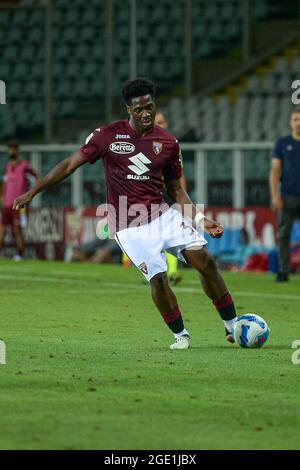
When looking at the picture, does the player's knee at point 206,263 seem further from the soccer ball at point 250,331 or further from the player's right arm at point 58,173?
the player's right arm at point 58,173

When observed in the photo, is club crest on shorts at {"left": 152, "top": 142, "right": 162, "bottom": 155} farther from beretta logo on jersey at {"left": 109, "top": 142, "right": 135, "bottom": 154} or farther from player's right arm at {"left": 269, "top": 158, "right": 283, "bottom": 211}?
player's right arm at {"left": 269, "top": 158, "right": 283, "bottom": 211}

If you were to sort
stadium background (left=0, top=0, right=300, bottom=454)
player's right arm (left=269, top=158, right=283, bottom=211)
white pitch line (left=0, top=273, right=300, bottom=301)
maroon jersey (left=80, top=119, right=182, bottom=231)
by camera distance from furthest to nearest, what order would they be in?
player's right arm (left=269, top=158, right=283, bottom=211)
white pitch line (left=0, top=273, right=300, bottom=301)
maroon jersey (left=80, top=119, right=182, bottom=231)
stadium background (left=0, top=0, right=300, bottom=454)

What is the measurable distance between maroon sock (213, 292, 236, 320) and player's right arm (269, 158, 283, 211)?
8091 mm

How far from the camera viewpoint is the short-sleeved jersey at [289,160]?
19656mm

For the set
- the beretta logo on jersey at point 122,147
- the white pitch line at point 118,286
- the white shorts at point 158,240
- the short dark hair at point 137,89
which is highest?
the short dark hair at point 137,89

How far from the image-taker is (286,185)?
19.8 meters

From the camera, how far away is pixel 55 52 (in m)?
32.4

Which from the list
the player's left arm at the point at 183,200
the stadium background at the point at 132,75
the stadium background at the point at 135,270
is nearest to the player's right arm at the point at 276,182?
the stadium background at the point at 135,270

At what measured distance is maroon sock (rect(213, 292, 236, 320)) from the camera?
11490mm

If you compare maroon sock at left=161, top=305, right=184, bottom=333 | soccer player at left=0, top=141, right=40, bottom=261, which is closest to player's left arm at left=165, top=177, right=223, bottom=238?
maroon sock at left=161, top=305, right=184, bottom=333

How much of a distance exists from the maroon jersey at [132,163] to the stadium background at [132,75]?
50.1 feet

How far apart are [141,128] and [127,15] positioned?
21.1 m

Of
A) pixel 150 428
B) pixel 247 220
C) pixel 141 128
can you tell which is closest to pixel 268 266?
pixel 247 220

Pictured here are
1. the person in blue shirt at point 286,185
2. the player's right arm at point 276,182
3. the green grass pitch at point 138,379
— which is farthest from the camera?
the person in blue shirt at point 286,185
